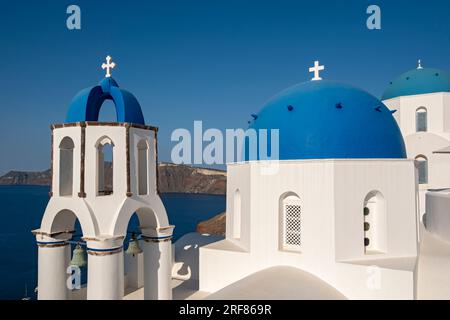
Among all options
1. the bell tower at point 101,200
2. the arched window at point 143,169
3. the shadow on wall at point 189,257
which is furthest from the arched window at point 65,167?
the shadow on wall at point 189,257

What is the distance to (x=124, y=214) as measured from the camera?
787 centimetres

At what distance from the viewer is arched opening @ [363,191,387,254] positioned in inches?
349

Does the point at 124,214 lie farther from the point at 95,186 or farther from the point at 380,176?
the point at 380,176

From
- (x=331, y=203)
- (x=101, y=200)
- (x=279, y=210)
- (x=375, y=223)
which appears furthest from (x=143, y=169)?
(x=375, y=223)

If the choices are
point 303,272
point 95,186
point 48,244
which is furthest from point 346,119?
point 48,244

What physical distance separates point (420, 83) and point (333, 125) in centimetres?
1155

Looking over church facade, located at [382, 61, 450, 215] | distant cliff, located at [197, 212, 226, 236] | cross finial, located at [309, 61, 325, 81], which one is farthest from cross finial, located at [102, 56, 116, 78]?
distant cliff, located at [197, 212, 226, 236]

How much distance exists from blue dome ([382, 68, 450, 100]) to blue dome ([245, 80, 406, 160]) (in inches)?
367

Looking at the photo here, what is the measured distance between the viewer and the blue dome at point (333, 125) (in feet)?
29.4

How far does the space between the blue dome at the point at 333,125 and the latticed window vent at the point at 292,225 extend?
133 centimetres

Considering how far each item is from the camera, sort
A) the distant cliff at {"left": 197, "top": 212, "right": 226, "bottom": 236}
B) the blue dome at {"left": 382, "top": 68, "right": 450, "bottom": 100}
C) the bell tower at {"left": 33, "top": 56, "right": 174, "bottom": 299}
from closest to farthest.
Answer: the bell tower at {"left": 33, "top": 56, "right": 174, "bottom": 299}, the blue dome at {"left": 382, "top": 68, "right": 450, "bottom": 100}, the distant cliff at {"left": 197, "top": 212, "right": 226, "bottom": 236}

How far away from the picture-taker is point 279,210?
29.7 ft

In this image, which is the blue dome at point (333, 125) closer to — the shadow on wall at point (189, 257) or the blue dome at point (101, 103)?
the blue dome at point (101, 103)

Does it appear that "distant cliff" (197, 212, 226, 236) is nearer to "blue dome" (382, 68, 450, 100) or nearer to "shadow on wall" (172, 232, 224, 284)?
"blue dome" (382, 68, 450, 100)
